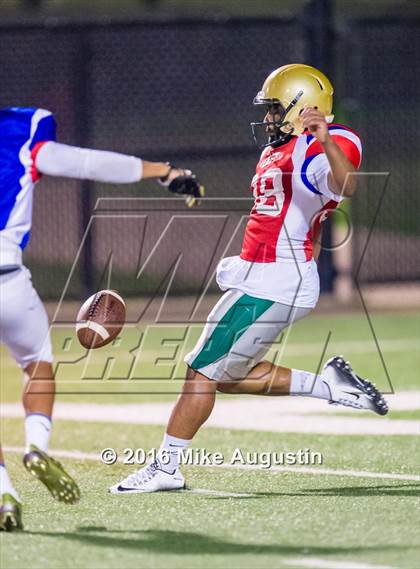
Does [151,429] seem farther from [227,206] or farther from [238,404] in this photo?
[227,206]

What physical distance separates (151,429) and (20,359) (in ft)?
9.47

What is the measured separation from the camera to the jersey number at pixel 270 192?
673 centimetres

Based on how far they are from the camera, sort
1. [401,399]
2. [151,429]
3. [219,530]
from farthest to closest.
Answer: [401,399], [151,429], [219,530]

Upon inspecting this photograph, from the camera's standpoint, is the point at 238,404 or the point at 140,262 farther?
the point at 140,262

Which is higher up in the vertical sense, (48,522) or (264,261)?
(264,261)

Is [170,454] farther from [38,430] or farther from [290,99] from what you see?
[290,99]

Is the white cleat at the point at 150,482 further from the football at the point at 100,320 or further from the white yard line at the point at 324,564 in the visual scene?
the white yard line at the point at 324,564

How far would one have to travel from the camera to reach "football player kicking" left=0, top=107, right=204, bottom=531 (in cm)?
565

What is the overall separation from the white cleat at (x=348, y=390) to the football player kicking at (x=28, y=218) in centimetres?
175

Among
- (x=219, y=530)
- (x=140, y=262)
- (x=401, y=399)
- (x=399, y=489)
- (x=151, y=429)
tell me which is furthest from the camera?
(x=140, y=262)

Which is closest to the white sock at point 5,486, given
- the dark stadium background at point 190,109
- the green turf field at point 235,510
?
the green turf field at point 235,510

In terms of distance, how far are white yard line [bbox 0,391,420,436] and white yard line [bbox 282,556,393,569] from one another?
3.17 metres

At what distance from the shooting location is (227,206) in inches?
571

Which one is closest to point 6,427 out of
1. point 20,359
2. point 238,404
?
point 238,404
